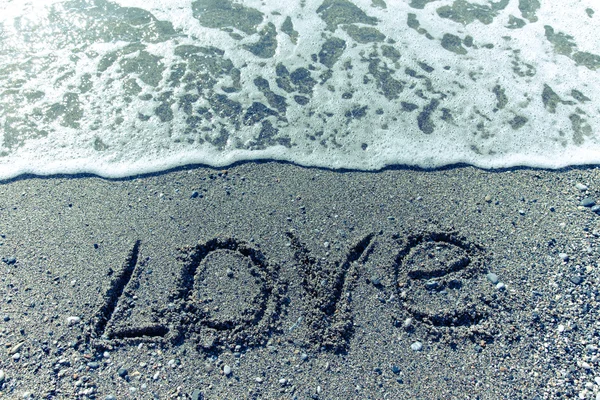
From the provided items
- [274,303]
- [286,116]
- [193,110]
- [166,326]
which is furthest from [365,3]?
[166,326]

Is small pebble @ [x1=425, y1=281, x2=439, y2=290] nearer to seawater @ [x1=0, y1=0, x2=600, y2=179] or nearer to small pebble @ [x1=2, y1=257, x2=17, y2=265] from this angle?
seawater @ [x1=0, y1=0, x2=600, y2=179]

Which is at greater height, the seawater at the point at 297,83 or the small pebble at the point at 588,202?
the seawater at the point at 297,83

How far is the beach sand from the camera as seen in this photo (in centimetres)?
295

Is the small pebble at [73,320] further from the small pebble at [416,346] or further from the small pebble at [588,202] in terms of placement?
the small pebble at [588,202]

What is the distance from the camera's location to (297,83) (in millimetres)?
4938

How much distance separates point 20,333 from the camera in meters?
3.13

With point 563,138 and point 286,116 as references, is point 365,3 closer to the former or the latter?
point 286,116

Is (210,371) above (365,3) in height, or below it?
below

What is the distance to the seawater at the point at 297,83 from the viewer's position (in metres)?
4.30

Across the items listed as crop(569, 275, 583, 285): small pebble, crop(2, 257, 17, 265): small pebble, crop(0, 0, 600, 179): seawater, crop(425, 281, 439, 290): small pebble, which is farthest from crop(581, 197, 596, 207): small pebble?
crop(2, 257, 17, 265): small pebble

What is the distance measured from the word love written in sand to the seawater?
0.97 m

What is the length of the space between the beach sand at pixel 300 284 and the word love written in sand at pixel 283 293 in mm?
10

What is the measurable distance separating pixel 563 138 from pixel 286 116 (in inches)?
102

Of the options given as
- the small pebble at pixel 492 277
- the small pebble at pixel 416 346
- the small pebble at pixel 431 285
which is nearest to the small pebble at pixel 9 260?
the small pebble at pixel 416 346
